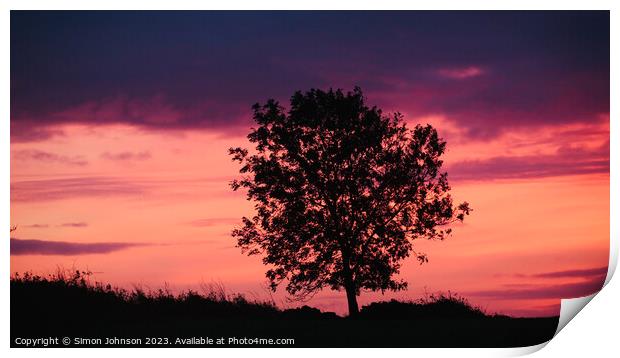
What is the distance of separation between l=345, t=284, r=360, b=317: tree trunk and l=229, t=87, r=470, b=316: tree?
0.12 meters

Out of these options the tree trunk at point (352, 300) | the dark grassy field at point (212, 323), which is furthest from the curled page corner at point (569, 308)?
the tree trunk at point (352, 300)

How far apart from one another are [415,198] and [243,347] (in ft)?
21.8

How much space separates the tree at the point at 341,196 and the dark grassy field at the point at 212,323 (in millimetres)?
3170

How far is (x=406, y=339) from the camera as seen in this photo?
18109 millimetres

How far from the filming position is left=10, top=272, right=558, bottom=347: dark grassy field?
18.1 m

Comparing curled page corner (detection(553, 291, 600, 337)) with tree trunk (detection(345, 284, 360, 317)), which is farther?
tree trunk (detection(345, 284, 360, 317))

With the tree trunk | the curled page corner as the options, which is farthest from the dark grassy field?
the tree trunk

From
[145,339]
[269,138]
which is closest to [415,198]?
[269,138]

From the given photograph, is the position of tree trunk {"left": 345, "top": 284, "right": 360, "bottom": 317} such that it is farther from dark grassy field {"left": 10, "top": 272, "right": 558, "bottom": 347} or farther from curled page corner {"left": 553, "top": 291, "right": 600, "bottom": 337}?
curled page corner {"left": 553, "top": 291, "right": 600, "bottom": 337}

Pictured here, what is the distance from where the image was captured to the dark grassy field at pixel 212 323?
59.3 feet

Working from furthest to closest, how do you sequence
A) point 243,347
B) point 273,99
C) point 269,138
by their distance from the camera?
point 269,138 < point 273,99 < point 243,347

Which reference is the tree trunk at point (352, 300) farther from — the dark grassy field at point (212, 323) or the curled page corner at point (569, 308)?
the curled page corner at point (569, 308)

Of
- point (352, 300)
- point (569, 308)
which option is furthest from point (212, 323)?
point (569, 308)
